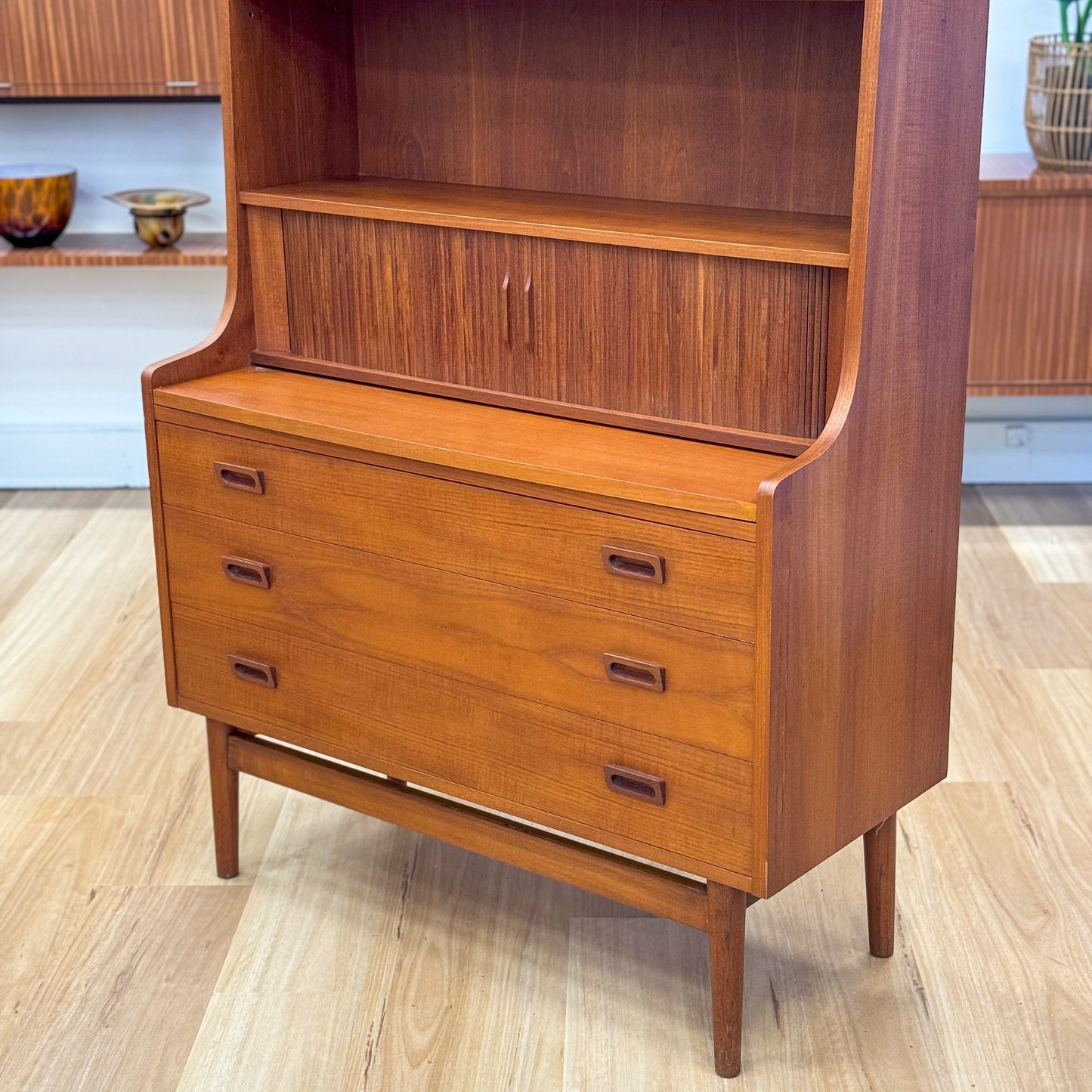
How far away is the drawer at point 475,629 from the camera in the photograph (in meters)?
1.75

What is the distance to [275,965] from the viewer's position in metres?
2.16

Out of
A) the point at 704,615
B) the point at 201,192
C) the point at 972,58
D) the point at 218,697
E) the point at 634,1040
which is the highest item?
the point at 972,58

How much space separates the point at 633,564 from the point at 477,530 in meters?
0.23

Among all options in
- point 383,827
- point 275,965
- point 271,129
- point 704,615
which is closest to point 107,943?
point 275,965

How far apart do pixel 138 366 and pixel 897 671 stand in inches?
113

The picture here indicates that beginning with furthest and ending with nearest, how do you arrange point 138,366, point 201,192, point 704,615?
point 138,366, point 201,192, point 704,615

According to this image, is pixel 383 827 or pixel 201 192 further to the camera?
pixel 201 192

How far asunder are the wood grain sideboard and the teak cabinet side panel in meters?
1.85

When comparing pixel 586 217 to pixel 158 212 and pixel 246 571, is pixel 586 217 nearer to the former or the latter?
pixel 246 571

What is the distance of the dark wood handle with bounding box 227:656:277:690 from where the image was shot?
2178 millimetres

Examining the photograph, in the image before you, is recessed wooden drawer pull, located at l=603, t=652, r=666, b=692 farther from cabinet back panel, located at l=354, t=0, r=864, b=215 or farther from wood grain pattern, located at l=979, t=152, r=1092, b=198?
wood grain pattern, located at l=979, t=152, r=1092, b=198

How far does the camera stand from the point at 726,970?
1876 millimetres

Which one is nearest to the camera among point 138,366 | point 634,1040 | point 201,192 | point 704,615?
point 704,615

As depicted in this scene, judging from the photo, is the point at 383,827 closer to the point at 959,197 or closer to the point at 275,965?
the point at 275,965
